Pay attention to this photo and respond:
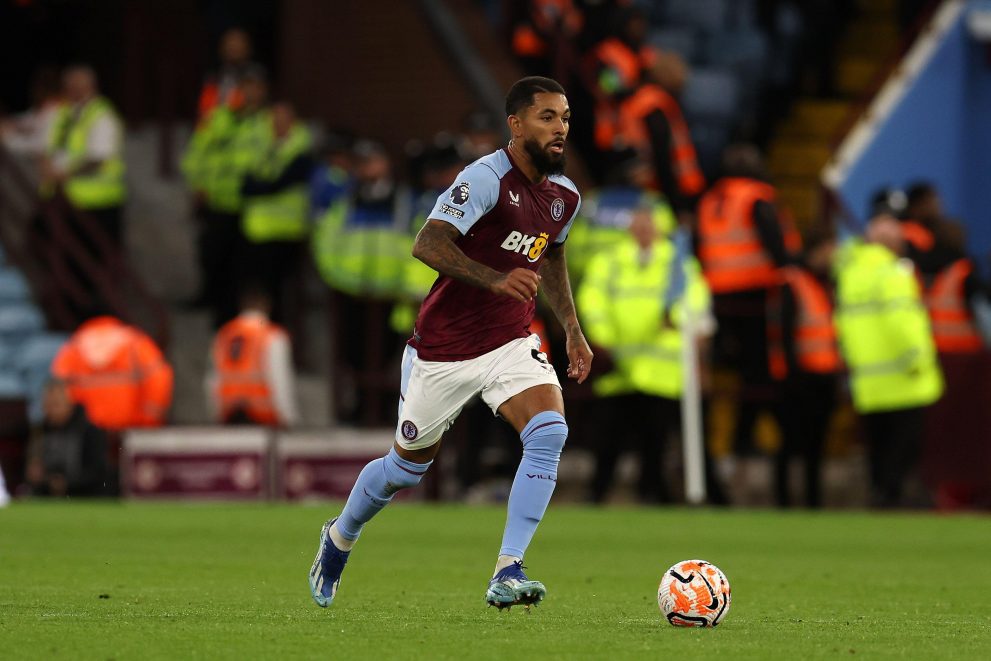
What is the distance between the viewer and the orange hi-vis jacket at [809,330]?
57.3ft

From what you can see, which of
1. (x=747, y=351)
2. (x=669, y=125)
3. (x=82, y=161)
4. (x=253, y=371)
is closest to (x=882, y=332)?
(x=747, y=351)

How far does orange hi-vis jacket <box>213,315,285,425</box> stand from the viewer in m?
18.8

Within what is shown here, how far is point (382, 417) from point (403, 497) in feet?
2.97

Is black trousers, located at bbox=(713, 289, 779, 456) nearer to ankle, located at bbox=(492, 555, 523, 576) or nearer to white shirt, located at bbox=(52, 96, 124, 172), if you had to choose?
white shirt, located at bbox=(52, 96, 124, 172)

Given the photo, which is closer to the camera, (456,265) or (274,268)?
(456,265)

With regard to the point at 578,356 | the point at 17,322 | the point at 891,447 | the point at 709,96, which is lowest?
the point at 578,356

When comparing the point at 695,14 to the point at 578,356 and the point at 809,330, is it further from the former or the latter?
the point at 578,356

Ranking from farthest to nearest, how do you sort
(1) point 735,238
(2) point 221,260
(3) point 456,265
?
(2) point 221,260 → (1) point 735,238 → (3) point 456,265

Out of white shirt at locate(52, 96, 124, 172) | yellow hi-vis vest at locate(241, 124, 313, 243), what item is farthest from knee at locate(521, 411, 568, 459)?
white shirt at locate(52, 96, 124, 172)

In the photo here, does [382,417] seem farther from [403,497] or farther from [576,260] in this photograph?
[576,260]

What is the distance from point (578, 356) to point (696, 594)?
51.3 inches

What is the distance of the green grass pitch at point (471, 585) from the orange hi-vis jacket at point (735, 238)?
2.15 meters

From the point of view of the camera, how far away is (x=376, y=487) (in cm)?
884

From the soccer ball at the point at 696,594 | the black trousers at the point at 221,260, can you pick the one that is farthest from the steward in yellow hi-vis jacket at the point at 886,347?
the soccer ball at the point at 696,594
